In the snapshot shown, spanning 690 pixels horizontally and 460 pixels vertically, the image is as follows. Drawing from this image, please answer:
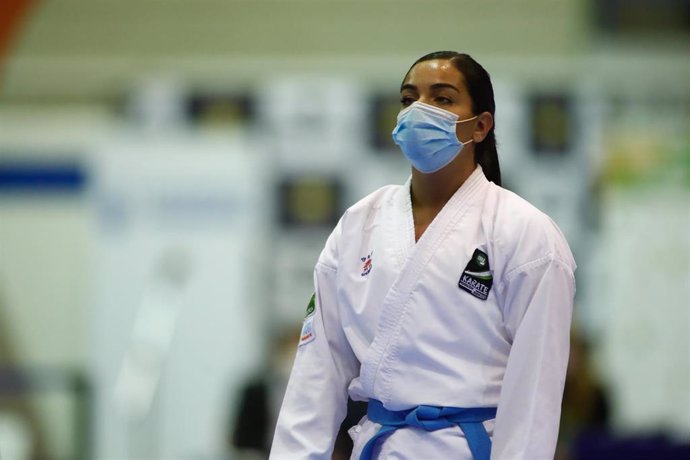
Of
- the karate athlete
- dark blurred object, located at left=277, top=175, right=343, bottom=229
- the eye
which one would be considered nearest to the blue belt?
the karate athlete

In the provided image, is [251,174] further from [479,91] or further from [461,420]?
[461,420]

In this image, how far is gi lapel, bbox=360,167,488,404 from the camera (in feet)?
8.18

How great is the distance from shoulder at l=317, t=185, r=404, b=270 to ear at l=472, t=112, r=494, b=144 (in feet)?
0.71

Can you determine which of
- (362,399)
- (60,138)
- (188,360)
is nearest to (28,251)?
(60,138)

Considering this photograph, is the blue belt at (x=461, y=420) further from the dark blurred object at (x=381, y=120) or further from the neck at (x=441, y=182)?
the dark blurred object at (x=381, y=120)

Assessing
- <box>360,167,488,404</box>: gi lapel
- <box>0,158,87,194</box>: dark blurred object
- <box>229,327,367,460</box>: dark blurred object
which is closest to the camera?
<box>360,167,488,404</box>: gi lapel

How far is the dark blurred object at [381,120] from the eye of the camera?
292 inches

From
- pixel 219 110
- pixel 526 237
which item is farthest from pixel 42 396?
pixel 526 237

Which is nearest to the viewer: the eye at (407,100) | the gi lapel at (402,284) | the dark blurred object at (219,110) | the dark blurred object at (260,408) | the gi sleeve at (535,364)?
the gi sleeve at (535,364)

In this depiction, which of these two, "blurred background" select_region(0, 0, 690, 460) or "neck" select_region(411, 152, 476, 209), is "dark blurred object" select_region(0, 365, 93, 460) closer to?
"blurred background" select_region(0, 0, 690, 460)

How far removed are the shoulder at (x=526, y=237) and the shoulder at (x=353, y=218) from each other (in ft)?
0.99

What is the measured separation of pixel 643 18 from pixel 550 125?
0.86m

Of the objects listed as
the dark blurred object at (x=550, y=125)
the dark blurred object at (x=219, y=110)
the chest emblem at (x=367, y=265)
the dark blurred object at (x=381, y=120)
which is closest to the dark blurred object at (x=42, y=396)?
the dark blurred object at (x=219, y=110)

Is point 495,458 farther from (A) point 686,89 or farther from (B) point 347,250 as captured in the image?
(A) point 686,89
